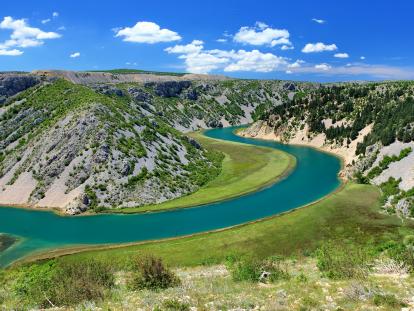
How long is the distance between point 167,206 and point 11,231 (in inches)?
1252

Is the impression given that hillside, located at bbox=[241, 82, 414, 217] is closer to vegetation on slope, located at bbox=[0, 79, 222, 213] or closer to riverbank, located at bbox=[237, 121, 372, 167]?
riverbank, located at bbox=[237, 121, 372, 167]

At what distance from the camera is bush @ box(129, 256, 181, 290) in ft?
113

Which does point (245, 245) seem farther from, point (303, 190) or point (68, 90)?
point (68, 90)

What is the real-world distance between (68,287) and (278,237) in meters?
40.7

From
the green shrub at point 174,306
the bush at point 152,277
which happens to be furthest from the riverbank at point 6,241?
the green shrub at point 174,306

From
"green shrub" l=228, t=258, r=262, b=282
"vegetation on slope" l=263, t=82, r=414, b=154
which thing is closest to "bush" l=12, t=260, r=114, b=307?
"green shrub" l=228, t=258, r=262, b=282

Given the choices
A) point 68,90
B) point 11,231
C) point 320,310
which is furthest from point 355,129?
point 320,310

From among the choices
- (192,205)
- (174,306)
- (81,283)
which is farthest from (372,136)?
(174,306)

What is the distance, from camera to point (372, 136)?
131 metres

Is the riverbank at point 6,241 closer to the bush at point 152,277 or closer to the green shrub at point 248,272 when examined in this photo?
the bush at point 152,277

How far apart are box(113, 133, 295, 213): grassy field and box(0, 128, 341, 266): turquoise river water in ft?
10.5

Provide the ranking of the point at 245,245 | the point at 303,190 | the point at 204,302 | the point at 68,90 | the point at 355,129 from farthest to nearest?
the point at 355,129
the point at 68,90
the point at 303,190
the point at 245,245
the point at 204,302

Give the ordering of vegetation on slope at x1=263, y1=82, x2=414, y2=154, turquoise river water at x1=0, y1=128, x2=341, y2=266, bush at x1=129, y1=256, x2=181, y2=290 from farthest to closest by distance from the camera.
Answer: vegetation on slope at x1=263, y1=82, x2=414, y2=154, turquoise river water at x1=0, y1=128, x2=341, y2=266, bush at x1=129, y1=256, x2=181, y2=290

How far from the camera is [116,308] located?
27.7 metres
